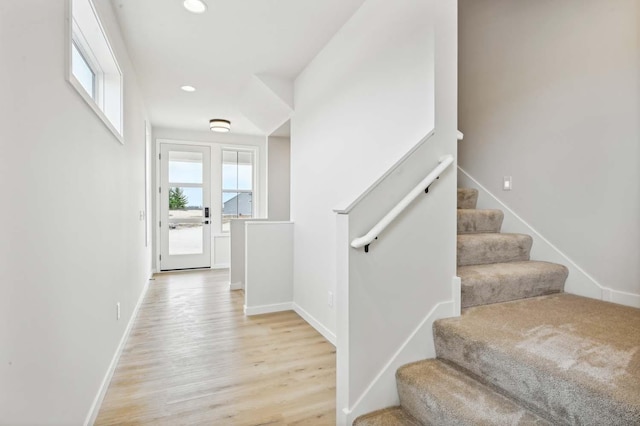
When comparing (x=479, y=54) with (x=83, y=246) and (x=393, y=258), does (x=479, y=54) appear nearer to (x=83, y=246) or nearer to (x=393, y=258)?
(x=393, y=258)

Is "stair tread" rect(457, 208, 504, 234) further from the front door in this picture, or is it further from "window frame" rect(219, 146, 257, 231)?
the front door

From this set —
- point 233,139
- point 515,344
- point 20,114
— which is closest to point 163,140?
point 233,139

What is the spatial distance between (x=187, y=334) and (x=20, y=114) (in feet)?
8.27

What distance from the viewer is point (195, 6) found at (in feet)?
8.24

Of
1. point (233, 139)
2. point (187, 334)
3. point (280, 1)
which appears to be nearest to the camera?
point (280, 1)

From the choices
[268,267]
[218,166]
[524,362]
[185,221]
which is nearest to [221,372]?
[268,267]

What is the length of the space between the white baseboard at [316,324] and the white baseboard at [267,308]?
9 centimetres

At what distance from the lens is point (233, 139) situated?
22.3 ft

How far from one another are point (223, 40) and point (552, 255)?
3.32 m

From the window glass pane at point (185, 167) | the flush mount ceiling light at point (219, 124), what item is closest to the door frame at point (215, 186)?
the window glass pane at point (185, 167)

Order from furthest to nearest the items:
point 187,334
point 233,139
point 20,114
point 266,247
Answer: point 233,139 < point 266,247 < point 187,334 < point 20,114

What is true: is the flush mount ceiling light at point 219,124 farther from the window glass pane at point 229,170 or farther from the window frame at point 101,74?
the window frame at point 101,74

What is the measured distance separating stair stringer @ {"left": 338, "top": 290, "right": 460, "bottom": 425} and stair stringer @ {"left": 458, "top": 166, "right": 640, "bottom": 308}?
109 centimetres

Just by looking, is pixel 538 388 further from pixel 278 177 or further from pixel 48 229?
pixel 278 177
